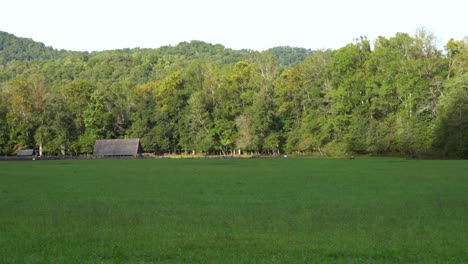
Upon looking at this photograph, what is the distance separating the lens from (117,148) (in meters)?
81.9

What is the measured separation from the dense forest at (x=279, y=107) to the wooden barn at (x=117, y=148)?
459cm

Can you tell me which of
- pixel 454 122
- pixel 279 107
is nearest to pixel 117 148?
pixel 279 107

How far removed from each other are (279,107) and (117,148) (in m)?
26.4

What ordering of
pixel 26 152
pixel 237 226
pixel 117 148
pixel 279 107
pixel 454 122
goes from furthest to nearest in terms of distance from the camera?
pixel 117 148, pixel 26 152, pixel 279 107, pixel 454 122, pixel 237 226

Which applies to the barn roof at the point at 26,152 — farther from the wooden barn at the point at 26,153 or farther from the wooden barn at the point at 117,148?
the wooden barn at the point at 117,148

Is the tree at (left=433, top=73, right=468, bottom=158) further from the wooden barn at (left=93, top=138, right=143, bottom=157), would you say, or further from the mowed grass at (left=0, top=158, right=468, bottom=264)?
the wooden barn at (left=93, top=138, right=143, bottom=157)

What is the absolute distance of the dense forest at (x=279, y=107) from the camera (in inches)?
2475

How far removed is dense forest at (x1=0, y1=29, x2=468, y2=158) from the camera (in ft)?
206

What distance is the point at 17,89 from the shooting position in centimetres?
8838

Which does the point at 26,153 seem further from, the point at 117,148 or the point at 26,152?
the point at 117,148

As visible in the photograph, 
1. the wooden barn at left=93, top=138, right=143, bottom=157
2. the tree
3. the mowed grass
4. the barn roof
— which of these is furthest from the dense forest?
the mowed grass

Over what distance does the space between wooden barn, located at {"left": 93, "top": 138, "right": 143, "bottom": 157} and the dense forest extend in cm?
459

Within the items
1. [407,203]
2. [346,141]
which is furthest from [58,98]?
[407,203]

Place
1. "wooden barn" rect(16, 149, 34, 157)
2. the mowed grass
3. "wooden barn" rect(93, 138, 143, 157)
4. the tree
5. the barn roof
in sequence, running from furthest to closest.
Answer: "wooden barn" rect(93, 138, 143, 157) → the barn roof → "wooden barn" rect(16, 149, 34, 157) → the tree → the mowed grass
